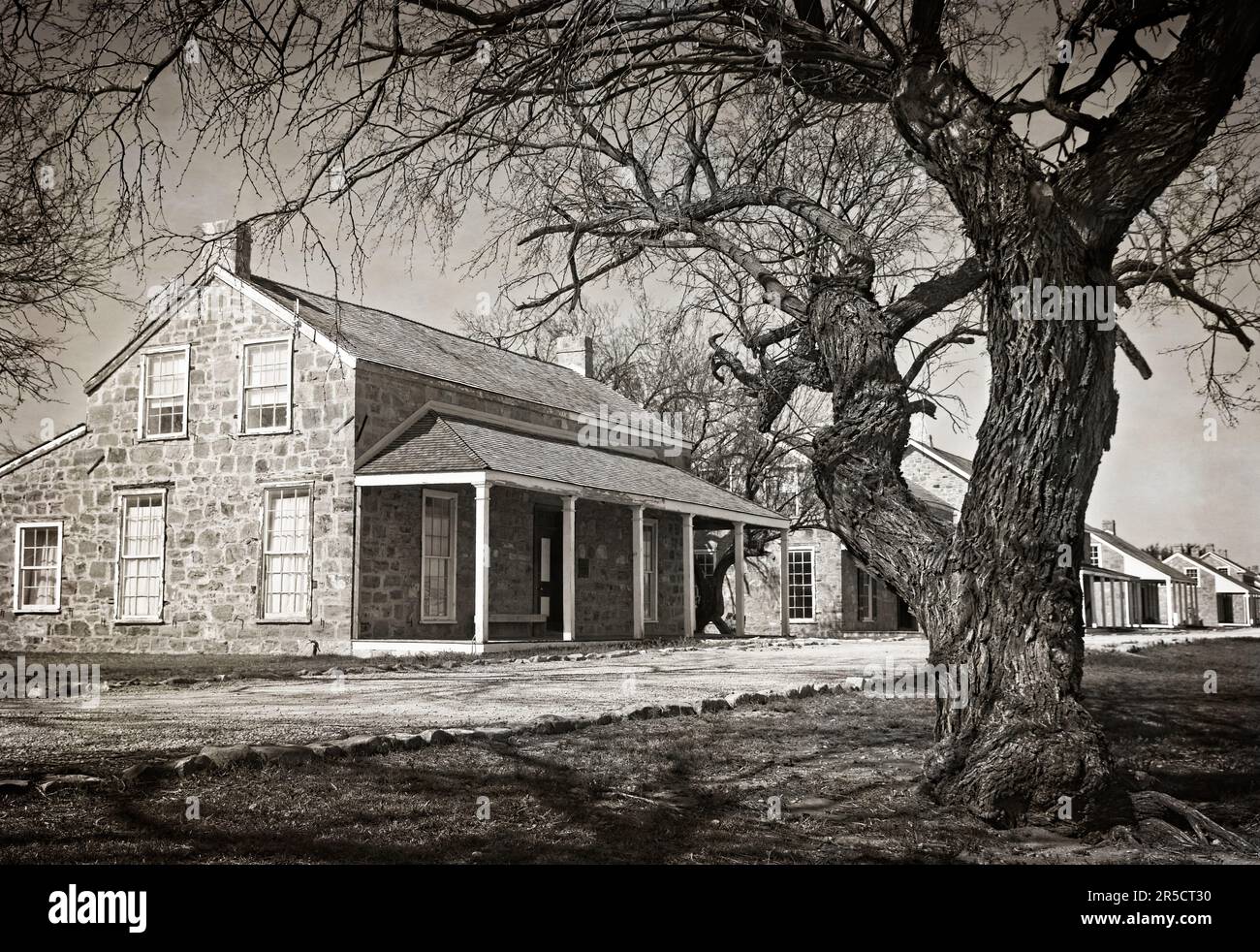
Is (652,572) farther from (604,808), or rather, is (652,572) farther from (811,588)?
(604,808)

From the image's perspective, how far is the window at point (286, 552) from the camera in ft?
62.4

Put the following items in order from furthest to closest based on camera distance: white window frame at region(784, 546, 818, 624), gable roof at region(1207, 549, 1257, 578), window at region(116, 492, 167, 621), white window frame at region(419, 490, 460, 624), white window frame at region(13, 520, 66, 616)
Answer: gable roof at region(1207, 549, 1257, 578)
white window frame at region(784, 546, 818, 624)
white window frame at region(13, 520, 66, 616)
window at region(116, 492, 167, 621)
white window frame at region(419, 490, 460, 624)

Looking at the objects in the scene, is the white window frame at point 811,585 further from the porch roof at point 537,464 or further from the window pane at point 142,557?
the window pane at point 142,557

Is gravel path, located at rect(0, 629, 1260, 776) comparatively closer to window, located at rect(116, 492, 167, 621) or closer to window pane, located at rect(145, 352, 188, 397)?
window, located at rect(116, 492, 167, 621)

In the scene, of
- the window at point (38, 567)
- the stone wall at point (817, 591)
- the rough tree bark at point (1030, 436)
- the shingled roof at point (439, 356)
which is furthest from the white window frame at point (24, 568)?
the rough tree bark at point (1030, 436)

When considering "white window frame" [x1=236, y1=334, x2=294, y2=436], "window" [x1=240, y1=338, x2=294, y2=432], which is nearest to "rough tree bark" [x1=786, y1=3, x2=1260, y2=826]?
"white window frame" [x1=236, y1=334, x2=294, y2=436]

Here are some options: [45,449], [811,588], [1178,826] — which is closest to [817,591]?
[811,588]

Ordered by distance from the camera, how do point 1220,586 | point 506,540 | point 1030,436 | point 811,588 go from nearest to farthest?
1. point 1030,436
2. point 506,540
3. point 811,588
4. point 1220,586

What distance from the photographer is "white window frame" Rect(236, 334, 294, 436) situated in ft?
64.0

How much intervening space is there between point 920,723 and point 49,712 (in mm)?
7369

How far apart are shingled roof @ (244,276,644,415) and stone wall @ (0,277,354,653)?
68cm

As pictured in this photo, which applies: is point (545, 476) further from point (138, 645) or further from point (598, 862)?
point (598, 862)

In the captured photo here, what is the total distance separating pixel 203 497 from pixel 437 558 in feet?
14.8

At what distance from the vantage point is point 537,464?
20.0 m
